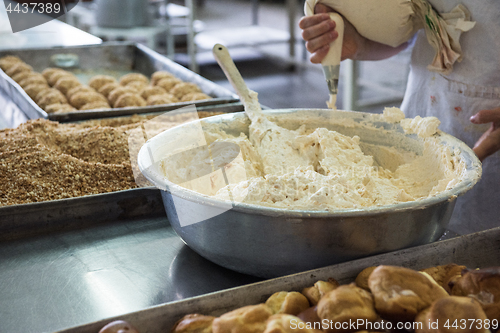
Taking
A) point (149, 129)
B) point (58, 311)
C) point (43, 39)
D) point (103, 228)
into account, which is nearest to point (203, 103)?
point (149, 129)

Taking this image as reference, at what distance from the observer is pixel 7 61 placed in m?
2.67

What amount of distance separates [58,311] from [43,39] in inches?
119

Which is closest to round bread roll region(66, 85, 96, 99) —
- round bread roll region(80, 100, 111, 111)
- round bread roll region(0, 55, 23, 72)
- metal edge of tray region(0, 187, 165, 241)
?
round bread roll region(80, 100, 111, 111)

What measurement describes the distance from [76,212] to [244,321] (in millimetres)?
617

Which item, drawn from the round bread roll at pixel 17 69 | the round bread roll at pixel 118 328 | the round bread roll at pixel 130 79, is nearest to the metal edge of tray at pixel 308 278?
the round bread roll at pixel 118 328

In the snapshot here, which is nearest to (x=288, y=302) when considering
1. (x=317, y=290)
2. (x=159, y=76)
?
(x=317, y=290)

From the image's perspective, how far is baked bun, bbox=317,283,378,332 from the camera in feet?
1.82

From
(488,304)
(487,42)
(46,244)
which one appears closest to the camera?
(488,304)

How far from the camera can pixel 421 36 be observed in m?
1.43

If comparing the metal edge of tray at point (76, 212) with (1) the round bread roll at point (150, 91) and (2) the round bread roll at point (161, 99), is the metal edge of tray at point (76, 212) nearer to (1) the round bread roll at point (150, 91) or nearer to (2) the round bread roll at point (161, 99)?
(2) the round bread roll at point (161, 99)

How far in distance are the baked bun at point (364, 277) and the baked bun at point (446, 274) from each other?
3.7 inches

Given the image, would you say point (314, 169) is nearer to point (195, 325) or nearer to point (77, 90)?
point (195, 325)

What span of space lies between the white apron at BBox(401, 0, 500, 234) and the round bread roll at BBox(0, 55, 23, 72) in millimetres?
2243

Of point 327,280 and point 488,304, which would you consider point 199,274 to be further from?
point 488,304
